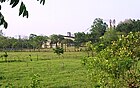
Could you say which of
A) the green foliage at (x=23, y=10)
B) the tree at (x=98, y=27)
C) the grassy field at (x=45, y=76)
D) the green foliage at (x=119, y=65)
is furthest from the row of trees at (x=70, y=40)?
the green foliage at (x=23, y=10)

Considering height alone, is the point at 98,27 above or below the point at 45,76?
above

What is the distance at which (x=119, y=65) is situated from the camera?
25.8ft

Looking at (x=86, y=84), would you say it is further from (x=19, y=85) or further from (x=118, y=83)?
(x=118, y=83)

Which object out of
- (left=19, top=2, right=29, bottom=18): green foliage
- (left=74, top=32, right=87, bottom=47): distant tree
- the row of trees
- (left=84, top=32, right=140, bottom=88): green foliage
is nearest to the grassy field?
(left=84, top=32, right=140, bottom=88): green foliage

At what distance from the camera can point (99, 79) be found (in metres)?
8.26

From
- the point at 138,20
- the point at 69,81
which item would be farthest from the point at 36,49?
the point at 69,81

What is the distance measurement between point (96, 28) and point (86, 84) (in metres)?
74.6

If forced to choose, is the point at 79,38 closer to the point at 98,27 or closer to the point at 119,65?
the point at 98,27

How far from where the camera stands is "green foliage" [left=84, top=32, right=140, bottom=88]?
7961 millimetres

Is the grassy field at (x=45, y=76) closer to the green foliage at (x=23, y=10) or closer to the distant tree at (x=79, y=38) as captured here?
the green foliage at (x=23, y=10)

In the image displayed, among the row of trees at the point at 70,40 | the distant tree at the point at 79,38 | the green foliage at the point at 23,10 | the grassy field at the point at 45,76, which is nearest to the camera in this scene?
the green foliage at the point at 23,10

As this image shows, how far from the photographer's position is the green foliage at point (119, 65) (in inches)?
313

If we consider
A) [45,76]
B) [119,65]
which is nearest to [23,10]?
[119,65]

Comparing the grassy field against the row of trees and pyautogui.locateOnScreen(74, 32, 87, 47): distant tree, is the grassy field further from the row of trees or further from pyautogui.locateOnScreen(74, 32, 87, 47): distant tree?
pyautogui.locateOnScreen(74, 32, 87, 47): distant tree
